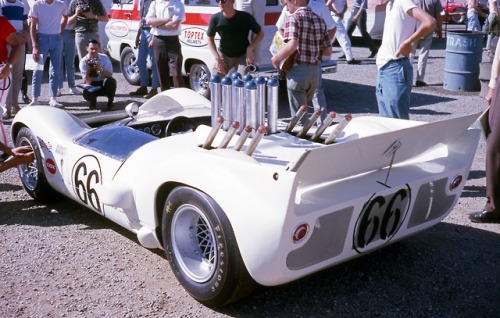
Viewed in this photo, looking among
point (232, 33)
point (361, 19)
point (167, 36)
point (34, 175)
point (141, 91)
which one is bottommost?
point (141, 91)

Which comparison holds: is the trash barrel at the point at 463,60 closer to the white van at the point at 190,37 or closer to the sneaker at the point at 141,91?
the white van at the point at 190,37

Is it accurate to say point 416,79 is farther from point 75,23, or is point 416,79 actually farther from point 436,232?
point 436,232

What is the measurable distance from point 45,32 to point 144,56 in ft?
6.36

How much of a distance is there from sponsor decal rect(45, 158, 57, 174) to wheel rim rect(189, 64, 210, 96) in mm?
5116

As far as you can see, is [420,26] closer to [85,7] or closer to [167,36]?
Answer: [167,36]

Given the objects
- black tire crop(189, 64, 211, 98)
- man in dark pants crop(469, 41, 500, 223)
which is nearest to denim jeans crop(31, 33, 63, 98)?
black tire crop(189, 64, 211, 98)

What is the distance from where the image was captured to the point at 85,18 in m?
10.0

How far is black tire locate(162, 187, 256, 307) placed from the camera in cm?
333

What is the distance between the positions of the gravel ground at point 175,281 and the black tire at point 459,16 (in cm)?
1669

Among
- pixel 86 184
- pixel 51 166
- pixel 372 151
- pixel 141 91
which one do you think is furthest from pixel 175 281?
pixel 141 91

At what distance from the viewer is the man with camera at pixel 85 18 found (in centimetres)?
997

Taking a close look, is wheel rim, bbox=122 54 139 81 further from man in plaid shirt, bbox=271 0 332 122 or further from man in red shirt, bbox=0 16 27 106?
man in plaid shirt, bbox=271 0 332 122

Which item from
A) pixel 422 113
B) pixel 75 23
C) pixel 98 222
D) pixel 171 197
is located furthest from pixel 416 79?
pixel 171 197

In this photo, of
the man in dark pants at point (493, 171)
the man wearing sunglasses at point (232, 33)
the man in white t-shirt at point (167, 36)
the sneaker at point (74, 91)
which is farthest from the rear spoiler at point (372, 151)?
the sneaker at point (74, 91)
